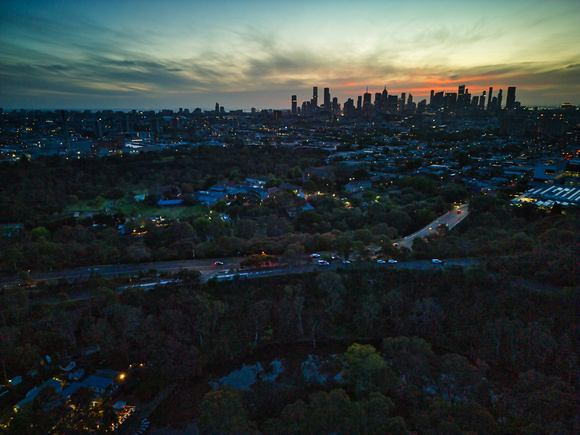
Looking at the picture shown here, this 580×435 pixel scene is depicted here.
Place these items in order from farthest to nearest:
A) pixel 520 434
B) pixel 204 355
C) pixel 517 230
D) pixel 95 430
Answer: pixel 517 230 → pixel 204 355 → pixel 95 430 → pixel 520 434

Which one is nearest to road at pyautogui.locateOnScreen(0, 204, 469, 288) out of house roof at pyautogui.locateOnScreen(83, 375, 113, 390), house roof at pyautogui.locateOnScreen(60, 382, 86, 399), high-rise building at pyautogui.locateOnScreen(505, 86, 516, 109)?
house roof at pyautogui.locateOnScreen(83, 375, 113, 390)

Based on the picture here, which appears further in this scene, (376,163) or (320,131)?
(320,131)

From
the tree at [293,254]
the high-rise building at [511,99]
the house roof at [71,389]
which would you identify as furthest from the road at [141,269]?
the high-rise building at [511,99]

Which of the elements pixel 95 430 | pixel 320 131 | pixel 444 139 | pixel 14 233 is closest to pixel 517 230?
pixel 95 430

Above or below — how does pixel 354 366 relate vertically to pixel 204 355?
above

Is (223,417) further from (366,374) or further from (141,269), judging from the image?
(141,269)

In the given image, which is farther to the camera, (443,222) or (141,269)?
(443,222)

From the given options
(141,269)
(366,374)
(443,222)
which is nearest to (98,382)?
(141,269)

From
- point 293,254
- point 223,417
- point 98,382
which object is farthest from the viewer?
point 293,254

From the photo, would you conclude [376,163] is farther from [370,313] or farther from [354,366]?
[354,366]
